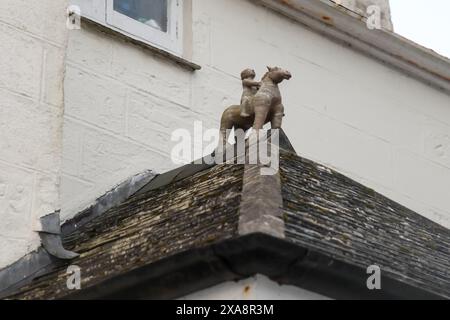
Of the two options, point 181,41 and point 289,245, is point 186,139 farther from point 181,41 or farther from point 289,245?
point 289,245

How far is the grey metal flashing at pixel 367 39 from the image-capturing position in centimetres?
1045

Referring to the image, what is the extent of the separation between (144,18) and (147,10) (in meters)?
0.11

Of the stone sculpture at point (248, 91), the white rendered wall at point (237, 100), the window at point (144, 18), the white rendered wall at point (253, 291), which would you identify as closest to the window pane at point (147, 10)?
the window at point (144, 18)

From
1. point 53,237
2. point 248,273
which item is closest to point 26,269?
point 53,237

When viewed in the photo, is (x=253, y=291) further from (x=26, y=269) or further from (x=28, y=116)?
(x=28, y=116)

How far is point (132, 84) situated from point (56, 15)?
1.37m

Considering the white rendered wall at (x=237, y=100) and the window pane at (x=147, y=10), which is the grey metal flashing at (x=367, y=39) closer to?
the white rendered wall at (x=237, y=100)

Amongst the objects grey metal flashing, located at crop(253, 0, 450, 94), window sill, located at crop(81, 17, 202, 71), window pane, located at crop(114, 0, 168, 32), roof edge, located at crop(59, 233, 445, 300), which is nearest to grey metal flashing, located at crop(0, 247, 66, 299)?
roof edge, located at crop(59, 233, 445, 300)

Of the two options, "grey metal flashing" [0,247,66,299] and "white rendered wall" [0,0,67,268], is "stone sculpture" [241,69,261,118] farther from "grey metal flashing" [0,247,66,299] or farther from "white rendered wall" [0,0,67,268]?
"grey metal flashing" [0,247,66,299]

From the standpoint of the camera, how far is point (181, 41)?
31.9ft

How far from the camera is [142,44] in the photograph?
9273 millimetres

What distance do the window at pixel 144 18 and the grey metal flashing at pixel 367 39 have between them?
0.88m

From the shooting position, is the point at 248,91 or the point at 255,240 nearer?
the point at 255,240
